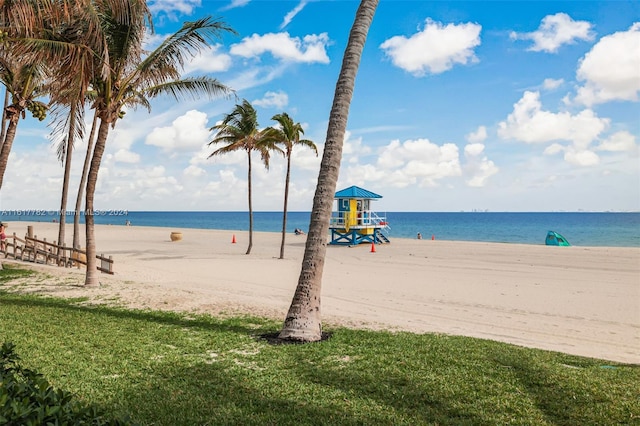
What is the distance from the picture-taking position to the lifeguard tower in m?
35.2

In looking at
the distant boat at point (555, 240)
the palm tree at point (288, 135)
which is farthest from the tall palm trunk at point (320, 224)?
the distant boat at point (555, 240)

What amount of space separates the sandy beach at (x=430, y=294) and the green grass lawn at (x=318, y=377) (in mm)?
2090

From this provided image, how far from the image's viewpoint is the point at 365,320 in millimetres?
10125

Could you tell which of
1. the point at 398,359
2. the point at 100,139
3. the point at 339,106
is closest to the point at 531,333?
the point at 398,359

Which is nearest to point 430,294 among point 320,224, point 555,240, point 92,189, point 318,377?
point 320,224

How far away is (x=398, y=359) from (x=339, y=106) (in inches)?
166

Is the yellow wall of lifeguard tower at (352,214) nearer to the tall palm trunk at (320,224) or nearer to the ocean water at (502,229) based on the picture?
the ocean water at (502,229)

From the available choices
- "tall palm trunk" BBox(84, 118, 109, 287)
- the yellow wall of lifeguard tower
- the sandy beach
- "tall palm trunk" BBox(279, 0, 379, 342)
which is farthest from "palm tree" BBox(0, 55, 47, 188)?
the yellow wall of lifeguard tower

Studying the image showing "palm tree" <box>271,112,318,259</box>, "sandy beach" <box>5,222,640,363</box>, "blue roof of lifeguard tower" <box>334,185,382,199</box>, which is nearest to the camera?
"sandy beach" <box>5,222,640,363</box>

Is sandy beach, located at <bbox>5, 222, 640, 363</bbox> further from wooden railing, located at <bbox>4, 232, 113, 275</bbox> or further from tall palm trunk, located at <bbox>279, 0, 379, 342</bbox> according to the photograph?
tall palm trunk, located at <bbox>279, 0, 379, 342</bbox>

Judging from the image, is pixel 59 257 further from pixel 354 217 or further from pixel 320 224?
pixel 354 217

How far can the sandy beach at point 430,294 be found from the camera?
32.6 ft

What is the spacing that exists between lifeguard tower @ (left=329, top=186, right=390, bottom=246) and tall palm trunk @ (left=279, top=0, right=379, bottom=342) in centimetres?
2633

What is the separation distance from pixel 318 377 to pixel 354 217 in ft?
97.8
